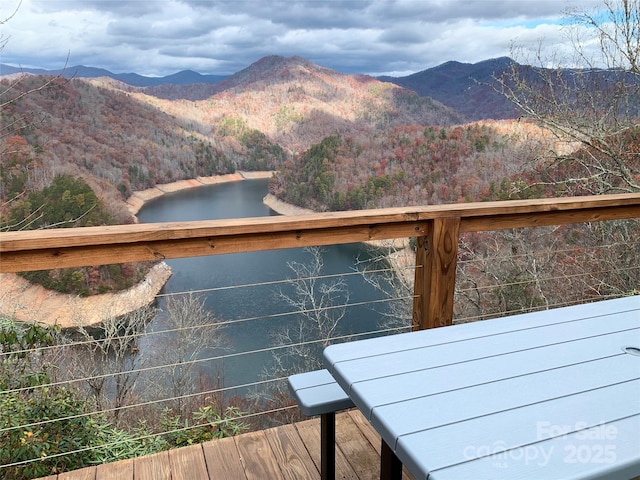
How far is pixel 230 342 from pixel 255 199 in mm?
17040

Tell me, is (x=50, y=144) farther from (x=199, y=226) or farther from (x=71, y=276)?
(x=199, y=226)

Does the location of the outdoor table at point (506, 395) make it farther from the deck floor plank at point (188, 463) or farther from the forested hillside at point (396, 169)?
the forested hillside at point (396, 169)

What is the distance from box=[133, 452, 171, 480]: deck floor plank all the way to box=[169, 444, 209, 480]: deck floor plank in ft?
0.05

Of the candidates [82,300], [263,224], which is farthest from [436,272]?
[82,300]

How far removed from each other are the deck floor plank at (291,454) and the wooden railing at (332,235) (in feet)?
1.97

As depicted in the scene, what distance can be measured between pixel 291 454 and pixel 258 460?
11 centimetres

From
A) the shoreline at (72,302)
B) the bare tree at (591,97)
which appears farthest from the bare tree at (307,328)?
the bare tree at (591,97)

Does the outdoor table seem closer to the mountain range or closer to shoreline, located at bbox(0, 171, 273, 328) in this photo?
shoreline, located at bbox(0, 171, 273, 328)

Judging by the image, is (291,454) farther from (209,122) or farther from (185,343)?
(209,122)

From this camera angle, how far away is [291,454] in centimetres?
165

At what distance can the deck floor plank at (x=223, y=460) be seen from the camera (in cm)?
154

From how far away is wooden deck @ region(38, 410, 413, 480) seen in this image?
1544 millimetres

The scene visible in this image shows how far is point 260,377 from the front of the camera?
37.1 ft

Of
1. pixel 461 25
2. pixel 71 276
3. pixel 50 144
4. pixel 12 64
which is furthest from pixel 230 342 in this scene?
pixel 461 25
